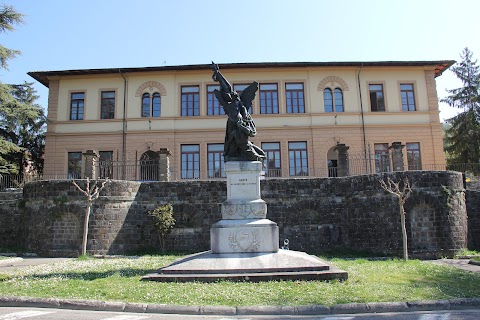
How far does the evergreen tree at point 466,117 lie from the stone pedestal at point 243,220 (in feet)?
87.0

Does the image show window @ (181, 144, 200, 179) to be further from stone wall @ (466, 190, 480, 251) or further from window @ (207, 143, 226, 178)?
stone wall @ (466, 190, 480, 251)

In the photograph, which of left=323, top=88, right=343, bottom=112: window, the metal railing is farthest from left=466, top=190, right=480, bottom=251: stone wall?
left=323, top=88, right=343, bottom=112: window

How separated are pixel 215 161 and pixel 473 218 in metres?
15.5

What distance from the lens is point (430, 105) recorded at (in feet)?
91.7

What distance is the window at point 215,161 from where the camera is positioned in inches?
1057

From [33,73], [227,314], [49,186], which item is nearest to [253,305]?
[227,314]

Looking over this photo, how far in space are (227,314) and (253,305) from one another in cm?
46

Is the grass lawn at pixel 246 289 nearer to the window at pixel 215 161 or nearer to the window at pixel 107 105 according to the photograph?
the window at pixel 215 161

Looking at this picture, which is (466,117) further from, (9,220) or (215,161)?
(9,220)

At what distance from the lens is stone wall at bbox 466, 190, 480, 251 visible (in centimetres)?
1883

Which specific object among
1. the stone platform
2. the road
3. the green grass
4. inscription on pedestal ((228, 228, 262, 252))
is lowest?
the green grass

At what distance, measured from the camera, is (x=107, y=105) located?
93.5 feet

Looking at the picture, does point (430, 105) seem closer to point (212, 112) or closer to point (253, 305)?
point (212, 112)

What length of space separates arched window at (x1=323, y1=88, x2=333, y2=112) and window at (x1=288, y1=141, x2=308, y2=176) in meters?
3.06
